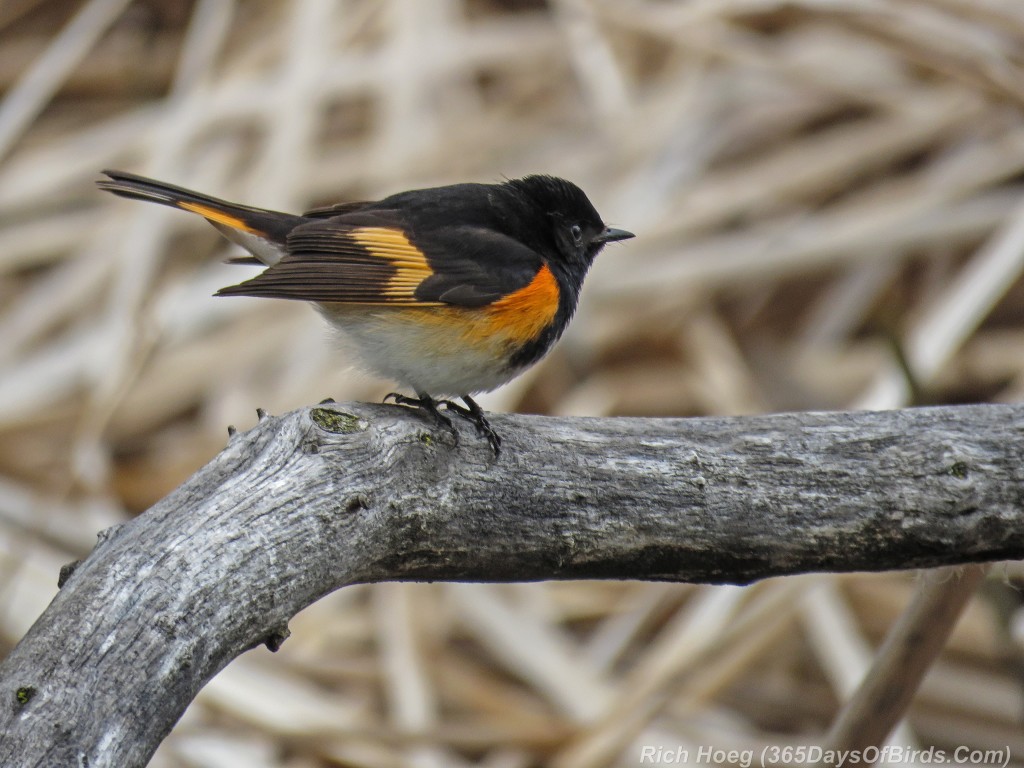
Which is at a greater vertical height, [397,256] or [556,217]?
[397,256]

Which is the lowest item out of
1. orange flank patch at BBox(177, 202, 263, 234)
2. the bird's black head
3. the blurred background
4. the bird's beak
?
the blurred background

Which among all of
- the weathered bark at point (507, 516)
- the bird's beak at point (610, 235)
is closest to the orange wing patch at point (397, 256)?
the weathered bark at point (507, 516)

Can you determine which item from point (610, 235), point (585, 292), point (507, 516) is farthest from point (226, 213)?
point (585, 292)

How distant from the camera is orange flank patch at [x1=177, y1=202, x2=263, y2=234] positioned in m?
2.64

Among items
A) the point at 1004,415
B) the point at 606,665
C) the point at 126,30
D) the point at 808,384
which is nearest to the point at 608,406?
the point at 808,384

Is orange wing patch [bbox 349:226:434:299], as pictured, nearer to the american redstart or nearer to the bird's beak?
the american redstart

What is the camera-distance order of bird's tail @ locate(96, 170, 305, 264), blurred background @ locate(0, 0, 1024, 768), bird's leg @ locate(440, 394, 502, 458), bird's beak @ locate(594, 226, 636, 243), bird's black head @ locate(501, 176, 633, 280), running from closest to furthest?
bird's leg @ locate(440, 394, 502, 458)
bird's tail @ locate(96, 170, 305, 264)
bird's black head @ locate(501, 176, 633, 280)
bird's beak @ locate(594, 226, 636, 243)
blurred background @ locate(0, 0, 1024, 768)

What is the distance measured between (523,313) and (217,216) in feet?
2.45

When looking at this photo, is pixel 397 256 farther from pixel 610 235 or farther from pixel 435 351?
pixel 610 235

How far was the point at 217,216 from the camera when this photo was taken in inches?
106

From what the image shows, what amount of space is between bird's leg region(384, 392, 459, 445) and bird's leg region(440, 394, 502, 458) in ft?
0.14

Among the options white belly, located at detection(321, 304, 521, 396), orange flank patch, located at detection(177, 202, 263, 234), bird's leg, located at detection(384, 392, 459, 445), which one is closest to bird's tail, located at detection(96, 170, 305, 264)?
orange flank patch, located at detection(177, 202, 263, 234)

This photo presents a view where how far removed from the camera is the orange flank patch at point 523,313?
8.45 feet

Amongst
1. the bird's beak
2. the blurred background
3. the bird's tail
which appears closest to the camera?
the bird's tail
